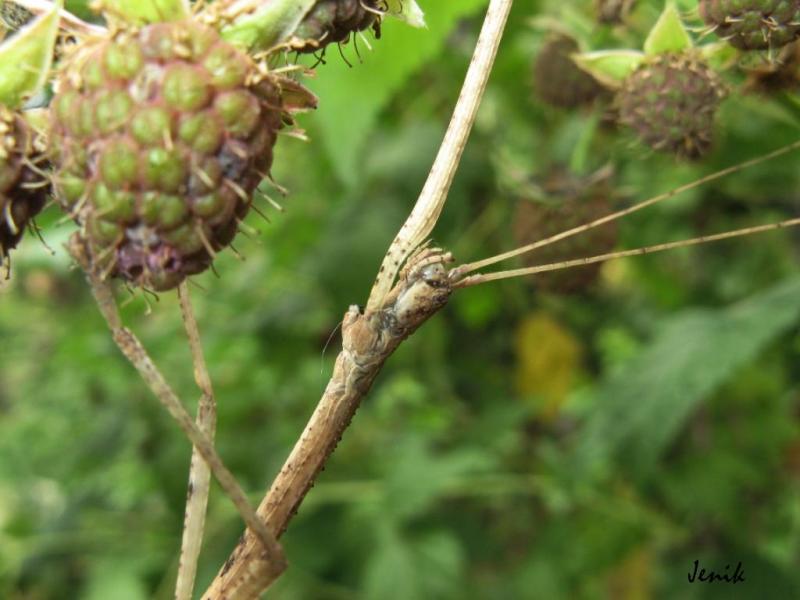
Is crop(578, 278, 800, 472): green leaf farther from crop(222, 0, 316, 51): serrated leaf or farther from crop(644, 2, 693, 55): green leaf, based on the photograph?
Answer: crop(222, 0, 316, 51): serrated leaf

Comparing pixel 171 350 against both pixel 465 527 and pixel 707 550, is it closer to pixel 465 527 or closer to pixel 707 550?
pixel 465 527

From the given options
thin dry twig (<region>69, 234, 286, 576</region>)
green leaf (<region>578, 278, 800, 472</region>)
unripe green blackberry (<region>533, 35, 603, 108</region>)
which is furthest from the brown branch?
green leaf (<region>578, 278, 800, 472</region>)

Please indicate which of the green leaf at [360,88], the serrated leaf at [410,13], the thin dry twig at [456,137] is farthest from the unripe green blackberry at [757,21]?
the green leaf at [360,88]

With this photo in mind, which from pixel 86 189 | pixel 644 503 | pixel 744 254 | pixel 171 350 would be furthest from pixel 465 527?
pixel 86 189

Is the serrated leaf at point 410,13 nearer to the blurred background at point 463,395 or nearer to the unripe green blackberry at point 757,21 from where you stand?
the unripe green blackberry at point 757,21
